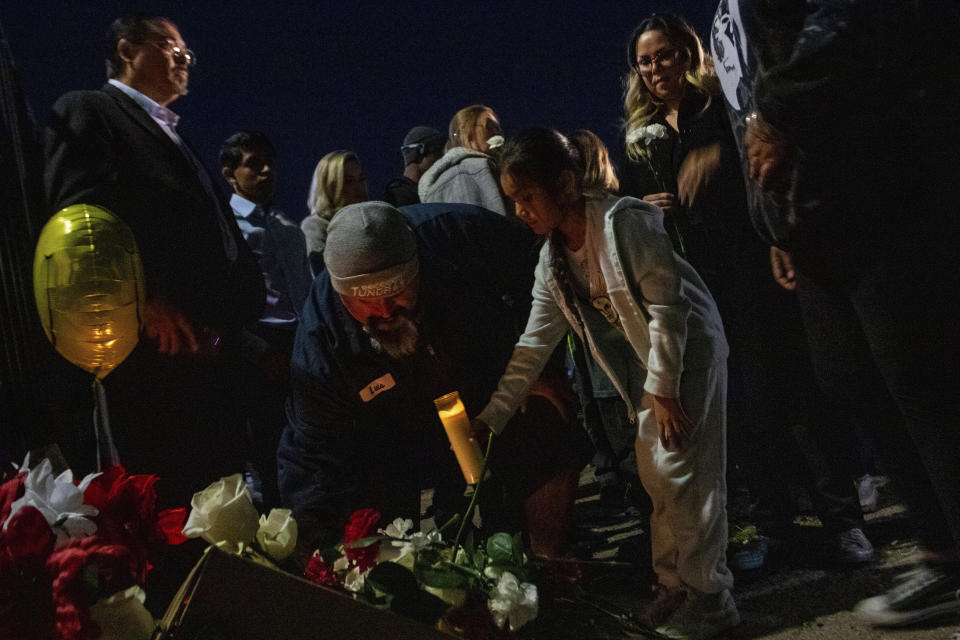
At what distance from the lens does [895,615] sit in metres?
1.92

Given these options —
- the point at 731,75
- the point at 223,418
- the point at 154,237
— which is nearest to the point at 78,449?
the point at 223,418

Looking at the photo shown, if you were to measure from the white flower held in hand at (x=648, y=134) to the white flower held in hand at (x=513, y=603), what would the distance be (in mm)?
1885

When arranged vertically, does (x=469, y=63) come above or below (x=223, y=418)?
above

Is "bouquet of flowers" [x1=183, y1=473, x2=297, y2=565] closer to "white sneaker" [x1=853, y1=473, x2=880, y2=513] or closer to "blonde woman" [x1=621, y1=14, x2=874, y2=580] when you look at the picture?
"blonde woman" [x1=621, y1=14, x2=874, y2=580]

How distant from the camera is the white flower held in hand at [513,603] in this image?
4.17ft

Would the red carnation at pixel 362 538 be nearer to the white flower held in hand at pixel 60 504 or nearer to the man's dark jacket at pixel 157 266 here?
the white flower held in hand at pixel 60 504

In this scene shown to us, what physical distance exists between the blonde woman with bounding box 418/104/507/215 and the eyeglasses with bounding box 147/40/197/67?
1007 millimetres

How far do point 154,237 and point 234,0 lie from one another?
13.1 feet

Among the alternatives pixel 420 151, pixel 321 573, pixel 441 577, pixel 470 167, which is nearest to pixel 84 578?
pixel 321 573

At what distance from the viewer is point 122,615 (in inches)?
42.0

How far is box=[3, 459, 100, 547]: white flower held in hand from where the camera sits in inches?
41.1

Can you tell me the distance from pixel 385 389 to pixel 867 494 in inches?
70.3

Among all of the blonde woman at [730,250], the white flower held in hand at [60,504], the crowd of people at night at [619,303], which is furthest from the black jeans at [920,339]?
the white flower held in hand at [60,504]

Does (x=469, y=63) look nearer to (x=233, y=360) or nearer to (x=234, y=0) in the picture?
(x=234, y=0)
